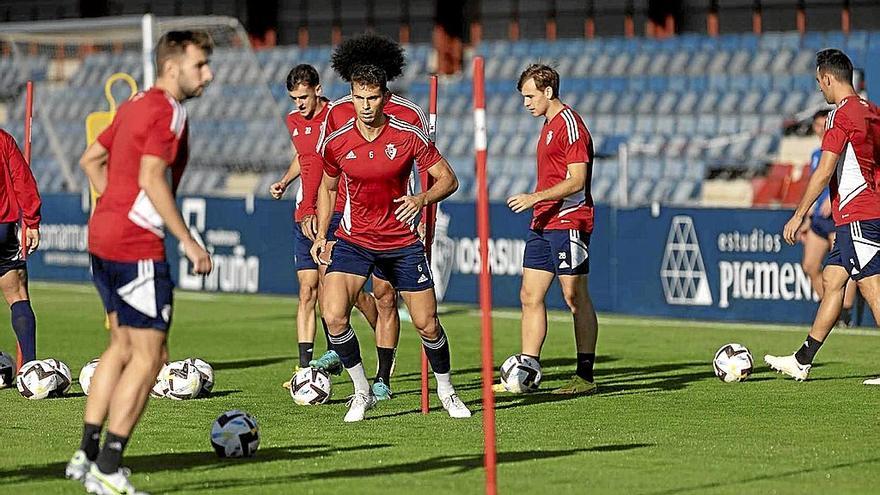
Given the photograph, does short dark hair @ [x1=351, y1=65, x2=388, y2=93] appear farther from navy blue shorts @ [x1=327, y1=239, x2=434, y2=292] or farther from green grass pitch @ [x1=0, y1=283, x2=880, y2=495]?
green grass pitch @ [x1=0, y1=283, x2=880, y2=495]

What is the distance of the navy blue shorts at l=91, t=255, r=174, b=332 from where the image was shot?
751 cm

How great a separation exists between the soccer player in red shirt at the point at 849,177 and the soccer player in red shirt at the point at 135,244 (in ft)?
17.0

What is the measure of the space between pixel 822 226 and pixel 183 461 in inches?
365

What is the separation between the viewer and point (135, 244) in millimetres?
7523

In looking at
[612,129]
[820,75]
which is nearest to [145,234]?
[820,75]

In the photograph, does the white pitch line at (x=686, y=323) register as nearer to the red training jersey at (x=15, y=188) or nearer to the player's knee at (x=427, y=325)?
the player's knee at (x=427, y=325)

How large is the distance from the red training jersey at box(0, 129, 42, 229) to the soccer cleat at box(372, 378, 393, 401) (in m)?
2.71

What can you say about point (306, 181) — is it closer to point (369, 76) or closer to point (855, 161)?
point (369, 76)

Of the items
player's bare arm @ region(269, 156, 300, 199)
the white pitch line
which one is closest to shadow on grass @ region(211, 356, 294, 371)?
player's bare arm @ region(269, 156, 300, 199)

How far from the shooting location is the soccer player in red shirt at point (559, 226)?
11406 mm

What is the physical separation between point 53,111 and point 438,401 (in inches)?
899

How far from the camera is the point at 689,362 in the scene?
1412 cm

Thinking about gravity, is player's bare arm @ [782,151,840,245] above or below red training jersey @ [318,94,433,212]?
below

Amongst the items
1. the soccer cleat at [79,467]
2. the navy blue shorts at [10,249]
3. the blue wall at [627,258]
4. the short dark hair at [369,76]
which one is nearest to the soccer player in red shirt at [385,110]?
the short dark hair at [369,76]
